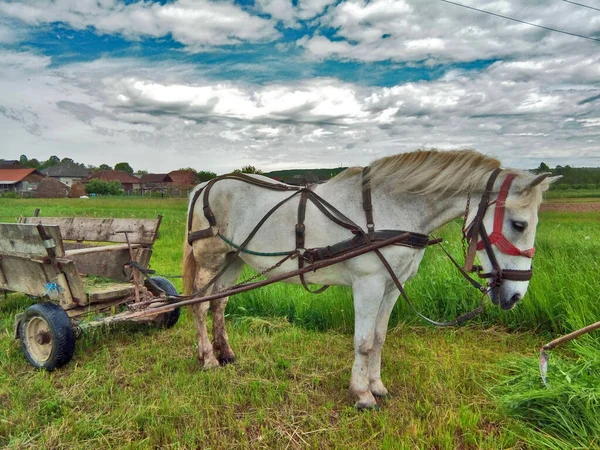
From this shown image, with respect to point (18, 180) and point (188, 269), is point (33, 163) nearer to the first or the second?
point (18, 180)

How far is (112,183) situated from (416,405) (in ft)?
241

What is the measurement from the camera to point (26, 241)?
4465 mm

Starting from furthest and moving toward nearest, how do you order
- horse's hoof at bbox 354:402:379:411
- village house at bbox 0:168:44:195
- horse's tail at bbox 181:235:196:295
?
village house at bbox 0:168:44:195, horse's tail at bbox 181:235:196:295, horse's hoof at bbox 354:402:379:411

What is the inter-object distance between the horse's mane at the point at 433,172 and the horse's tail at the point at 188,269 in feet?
7.60

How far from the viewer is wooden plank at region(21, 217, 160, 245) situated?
17.2 ft

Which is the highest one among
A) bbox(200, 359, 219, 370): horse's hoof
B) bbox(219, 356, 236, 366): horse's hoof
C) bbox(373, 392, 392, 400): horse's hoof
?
bbox(200, 359, 219, 370): horse's hoof

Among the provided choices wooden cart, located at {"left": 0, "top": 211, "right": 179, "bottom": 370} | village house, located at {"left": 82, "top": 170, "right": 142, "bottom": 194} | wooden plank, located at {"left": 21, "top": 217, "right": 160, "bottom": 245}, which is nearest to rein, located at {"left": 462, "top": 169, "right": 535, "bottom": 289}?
wooden cart, located at {"left": 0, "top": 211, "right": 179, "bottom": 370}

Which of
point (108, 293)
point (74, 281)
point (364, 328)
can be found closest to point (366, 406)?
point (364, 328)

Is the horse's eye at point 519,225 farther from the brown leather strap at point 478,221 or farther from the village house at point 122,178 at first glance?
the village house at point 122,178

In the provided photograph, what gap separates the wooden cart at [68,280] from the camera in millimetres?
4246

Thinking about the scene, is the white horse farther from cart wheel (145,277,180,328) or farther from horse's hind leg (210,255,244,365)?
cart wheel (145,277,180,328)

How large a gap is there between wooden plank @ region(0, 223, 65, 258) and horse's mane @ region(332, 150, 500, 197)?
3.31 metres

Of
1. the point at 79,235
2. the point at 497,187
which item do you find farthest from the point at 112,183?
the point at 497,187

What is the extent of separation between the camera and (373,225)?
3.35 meters
